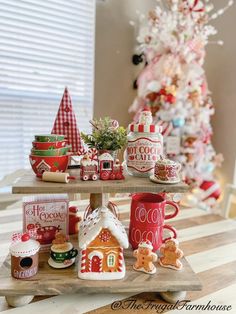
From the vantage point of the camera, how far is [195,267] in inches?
33.5

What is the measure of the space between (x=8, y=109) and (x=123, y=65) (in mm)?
1096

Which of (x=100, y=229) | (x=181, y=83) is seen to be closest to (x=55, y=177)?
(x=100, y=229)

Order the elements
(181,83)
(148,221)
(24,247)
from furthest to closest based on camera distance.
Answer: (181,83), (148,221), (24,247)

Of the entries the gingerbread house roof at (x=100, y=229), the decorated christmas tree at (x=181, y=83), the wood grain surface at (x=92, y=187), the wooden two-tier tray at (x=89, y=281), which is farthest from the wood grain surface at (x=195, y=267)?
the decorated christmas tree at (x=181, y=83)

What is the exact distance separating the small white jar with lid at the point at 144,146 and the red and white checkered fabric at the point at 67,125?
7.8 inches

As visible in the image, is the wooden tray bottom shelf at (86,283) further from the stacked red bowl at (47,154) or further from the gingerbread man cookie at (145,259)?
the stacked red bowl at (47,154)

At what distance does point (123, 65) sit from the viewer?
2453 millimetres

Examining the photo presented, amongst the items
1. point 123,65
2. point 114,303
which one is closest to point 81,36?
point 123,65

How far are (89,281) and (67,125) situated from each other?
490 millimetres

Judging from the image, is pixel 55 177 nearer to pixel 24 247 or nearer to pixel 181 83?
pixel 24 247

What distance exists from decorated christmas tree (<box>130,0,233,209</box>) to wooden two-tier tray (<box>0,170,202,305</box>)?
1.48 metres

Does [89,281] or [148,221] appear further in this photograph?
[148,221]

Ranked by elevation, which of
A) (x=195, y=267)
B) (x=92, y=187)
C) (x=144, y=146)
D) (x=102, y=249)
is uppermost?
(x=144, y=146)

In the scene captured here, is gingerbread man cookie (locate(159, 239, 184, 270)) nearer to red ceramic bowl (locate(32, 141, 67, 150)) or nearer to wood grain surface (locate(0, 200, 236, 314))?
wood grain surface (locate(0, 200, 236, 314))
